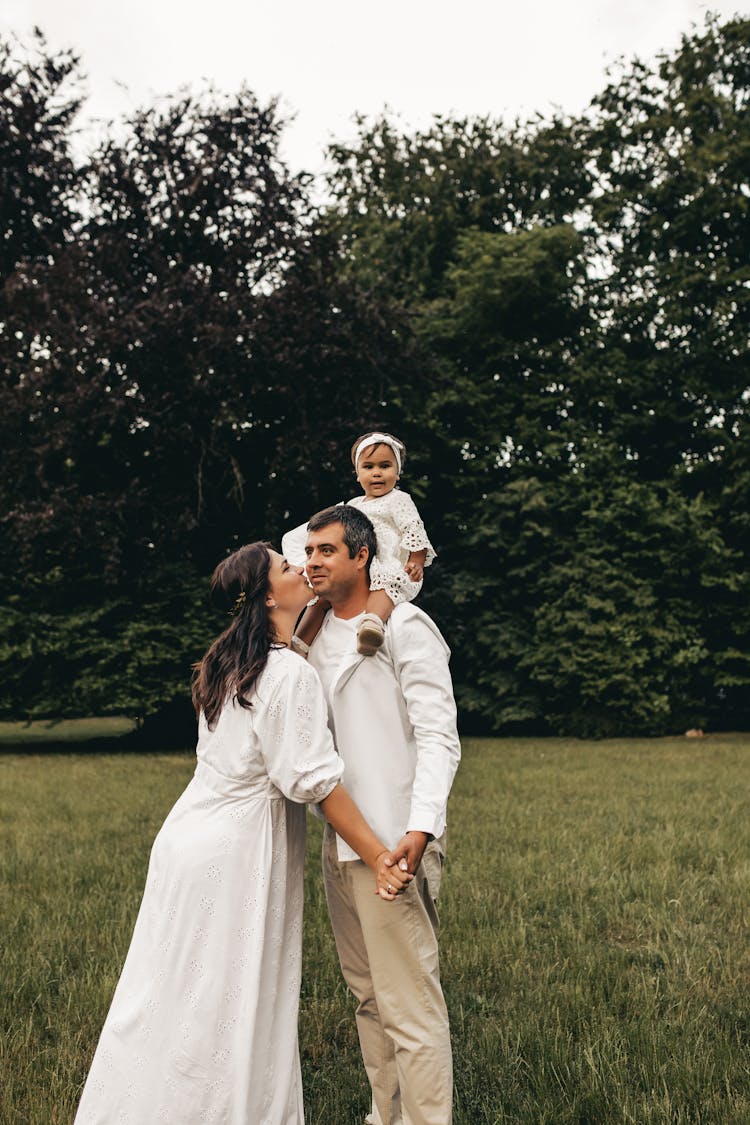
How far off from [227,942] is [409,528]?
2362 millimetres

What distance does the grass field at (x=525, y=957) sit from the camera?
3910mm

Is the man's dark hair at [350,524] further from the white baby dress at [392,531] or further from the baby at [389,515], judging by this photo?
the white baby dress at [392,531]

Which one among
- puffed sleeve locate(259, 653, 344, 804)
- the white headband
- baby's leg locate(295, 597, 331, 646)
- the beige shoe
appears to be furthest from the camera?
the white headband

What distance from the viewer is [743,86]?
23531 millimetres

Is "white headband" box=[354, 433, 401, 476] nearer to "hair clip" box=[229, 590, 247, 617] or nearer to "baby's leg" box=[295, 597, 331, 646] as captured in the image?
"baby's leg" box=[295, 597, 331, 646]

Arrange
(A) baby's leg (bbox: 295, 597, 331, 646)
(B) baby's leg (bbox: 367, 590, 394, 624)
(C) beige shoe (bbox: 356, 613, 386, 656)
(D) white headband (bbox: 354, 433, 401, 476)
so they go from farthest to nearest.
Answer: (D) white headband (bbox: 354, 433, 401, 476) < (A) baby's leg (bbox: 295, 597, 331, 646) < (B) baby's leg (bbox: 367, 590, 394, 624) < (C) beige shoe (bbox: 356, 613, 386, 656)

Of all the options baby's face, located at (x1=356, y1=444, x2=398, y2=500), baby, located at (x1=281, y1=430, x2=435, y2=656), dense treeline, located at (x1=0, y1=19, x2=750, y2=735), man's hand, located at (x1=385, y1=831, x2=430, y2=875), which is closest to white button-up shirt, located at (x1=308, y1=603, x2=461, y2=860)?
man's hand, located at (x1=385, y1=831, x2=430, y2=875)

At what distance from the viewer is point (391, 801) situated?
3260mm

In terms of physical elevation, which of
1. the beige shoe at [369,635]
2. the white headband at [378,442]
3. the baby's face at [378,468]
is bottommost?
the beige shoe at [369,635]

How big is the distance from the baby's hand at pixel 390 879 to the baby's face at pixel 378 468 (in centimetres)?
232

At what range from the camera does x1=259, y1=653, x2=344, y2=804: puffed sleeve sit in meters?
2.96

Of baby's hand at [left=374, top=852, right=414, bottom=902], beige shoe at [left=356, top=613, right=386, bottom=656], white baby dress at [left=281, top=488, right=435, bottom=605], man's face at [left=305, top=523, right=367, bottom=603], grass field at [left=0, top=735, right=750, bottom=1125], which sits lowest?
grass field at [left=0, top=735, right=750, bottom=1125]

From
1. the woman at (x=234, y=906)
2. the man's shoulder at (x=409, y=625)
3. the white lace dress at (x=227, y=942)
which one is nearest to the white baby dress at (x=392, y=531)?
the man's shoulder at (x=409, y=625)

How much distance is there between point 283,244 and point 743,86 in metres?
12.8
